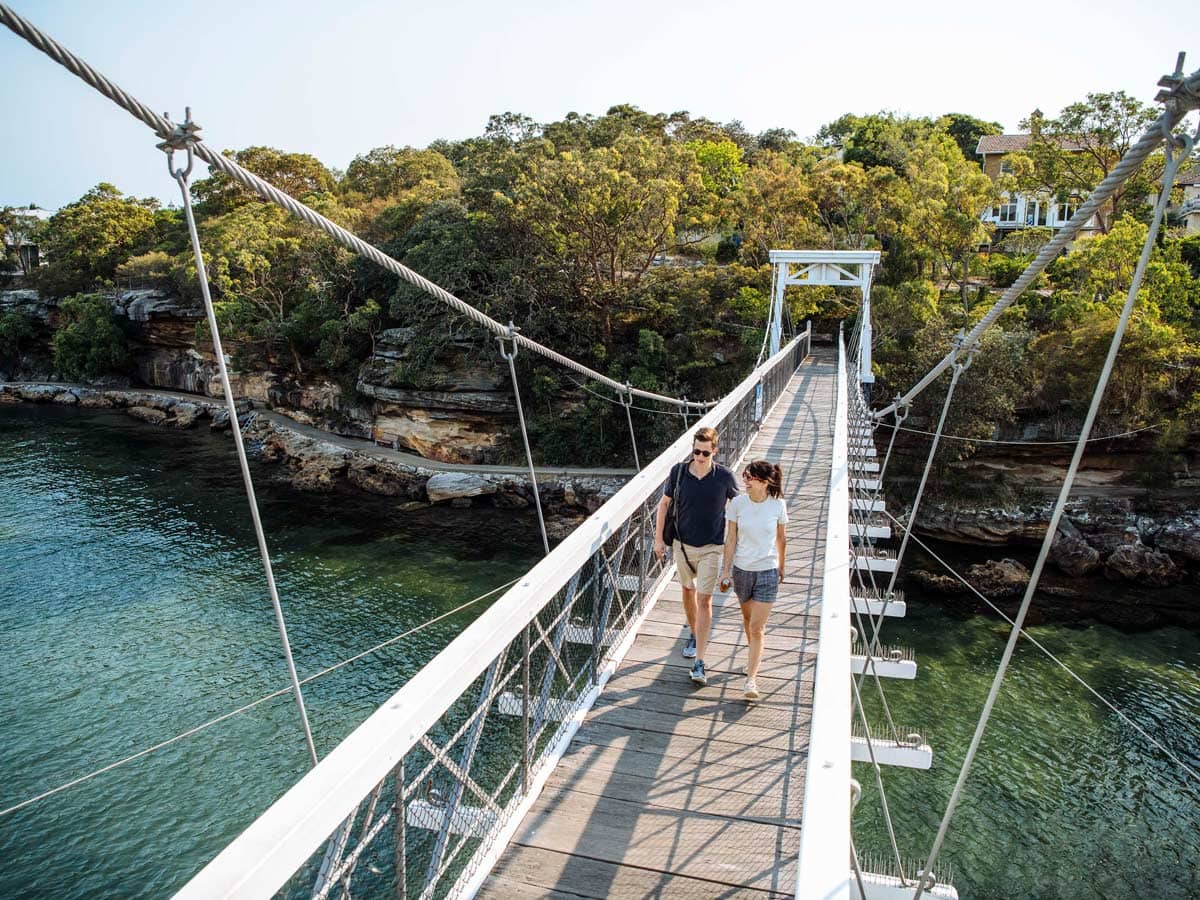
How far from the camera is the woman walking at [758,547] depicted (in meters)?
3.61

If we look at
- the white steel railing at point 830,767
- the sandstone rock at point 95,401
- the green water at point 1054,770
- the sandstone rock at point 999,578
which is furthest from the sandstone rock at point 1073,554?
the sandstone rock at point 95,401

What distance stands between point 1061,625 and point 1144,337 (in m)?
6.46

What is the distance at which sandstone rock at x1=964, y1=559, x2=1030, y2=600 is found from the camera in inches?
597

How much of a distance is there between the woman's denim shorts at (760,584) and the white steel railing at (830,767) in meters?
0.48

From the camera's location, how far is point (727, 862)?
2.63 m

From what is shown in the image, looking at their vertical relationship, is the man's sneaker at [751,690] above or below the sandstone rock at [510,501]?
above

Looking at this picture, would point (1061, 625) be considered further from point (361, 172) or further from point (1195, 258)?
point (361, 172)

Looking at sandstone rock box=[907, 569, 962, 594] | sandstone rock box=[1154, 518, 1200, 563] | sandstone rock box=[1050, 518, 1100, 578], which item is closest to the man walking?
sandstone rock box=[907, 569, 962, 594]

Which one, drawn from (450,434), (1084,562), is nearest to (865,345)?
(1084,562)

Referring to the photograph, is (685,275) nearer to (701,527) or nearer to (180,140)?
(701,527)

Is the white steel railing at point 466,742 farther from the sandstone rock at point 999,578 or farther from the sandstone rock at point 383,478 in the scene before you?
the sandstone rock at point 383,478

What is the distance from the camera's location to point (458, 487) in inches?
802

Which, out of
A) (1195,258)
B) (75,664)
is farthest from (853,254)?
(75,664)

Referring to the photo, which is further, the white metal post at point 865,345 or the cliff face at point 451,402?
the cliff face at point 451,402
